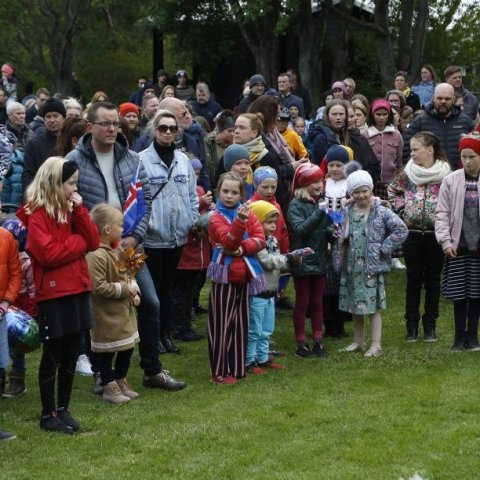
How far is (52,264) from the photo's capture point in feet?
24.5

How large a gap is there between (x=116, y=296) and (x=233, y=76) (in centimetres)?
2996

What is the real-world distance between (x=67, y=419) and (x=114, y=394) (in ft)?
2.52

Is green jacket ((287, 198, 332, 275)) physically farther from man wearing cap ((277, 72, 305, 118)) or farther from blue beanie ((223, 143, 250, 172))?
man wearing cap ((277, 72, 305, 118))

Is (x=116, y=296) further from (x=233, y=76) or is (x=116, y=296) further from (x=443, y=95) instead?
(x=233, y=76)

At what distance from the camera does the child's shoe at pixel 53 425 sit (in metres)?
7.67

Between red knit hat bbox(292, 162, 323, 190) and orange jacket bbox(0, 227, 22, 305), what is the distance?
313 cm

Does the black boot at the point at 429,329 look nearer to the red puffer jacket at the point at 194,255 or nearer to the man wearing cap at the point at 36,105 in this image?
the red puffer jacket at the point at 194,255

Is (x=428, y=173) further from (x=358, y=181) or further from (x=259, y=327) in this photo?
(x=259, y=327)

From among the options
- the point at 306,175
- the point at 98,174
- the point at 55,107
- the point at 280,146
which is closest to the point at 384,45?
the point at 280,146

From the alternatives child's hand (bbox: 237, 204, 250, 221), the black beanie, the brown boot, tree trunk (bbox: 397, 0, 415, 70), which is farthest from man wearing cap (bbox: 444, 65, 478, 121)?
tree trunk (bbox: 397, 0, 415, 70)

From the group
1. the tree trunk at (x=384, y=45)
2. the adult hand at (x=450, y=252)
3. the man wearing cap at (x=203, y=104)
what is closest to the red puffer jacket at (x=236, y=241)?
the adult hand at (x=450, y=252)

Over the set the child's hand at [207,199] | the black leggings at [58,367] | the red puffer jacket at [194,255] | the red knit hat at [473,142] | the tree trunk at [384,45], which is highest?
the tree trunk at [384,45]

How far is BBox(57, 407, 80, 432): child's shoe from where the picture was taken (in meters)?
7.73

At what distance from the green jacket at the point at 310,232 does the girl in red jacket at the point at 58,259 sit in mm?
2638
